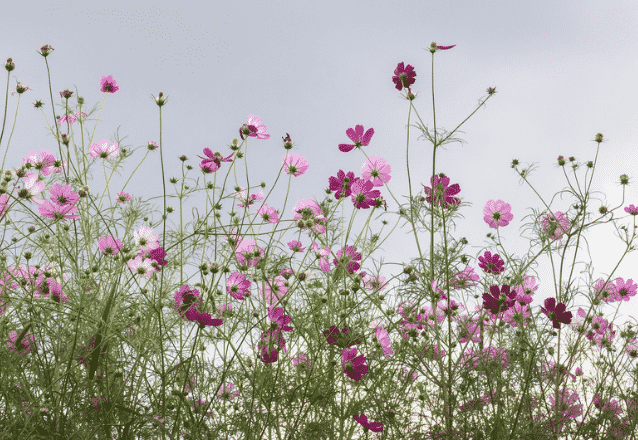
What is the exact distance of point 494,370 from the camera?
→ 1.70 meters

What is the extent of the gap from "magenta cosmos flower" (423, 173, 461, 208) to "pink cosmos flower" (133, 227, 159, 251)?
859 millimetres

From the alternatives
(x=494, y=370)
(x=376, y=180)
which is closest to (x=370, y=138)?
(x=376, y=180)

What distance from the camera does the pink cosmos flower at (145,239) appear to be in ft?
4.95

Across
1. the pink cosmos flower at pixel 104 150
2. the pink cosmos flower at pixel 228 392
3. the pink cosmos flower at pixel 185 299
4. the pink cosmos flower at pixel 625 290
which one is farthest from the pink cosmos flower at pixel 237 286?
the pink cosmos flower at pixel 625 290

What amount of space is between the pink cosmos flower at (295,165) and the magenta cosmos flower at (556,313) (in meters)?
0.91

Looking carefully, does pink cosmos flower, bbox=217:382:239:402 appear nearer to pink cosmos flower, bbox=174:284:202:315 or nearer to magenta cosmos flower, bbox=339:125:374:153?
pink cosmos flower, bbox=174:284:202:315

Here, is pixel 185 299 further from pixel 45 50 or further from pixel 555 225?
pixel 555 225

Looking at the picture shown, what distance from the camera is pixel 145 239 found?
1532 mm

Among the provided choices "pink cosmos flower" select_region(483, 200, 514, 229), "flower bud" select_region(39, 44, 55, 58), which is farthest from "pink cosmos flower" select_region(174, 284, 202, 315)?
"pink cosmos flower" select_region(483, 200, 514, 229)

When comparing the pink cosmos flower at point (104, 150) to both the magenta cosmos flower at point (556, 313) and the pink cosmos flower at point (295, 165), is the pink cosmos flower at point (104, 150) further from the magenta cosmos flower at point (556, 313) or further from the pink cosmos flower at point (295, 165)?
the magenta cosmos flower at point (556, 313)

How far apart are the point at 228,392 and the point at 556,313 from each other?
1.07 m

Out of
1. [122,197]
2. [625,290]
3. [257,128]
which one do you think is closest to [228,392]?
[122,197]

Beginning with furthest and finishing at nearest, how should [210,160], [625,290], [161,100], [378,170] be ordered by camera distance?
1. [625,290]
2. [378,170]
3. [210,160]
4. [161,100]

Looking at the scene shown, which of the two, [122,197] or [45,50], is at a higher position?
[45,50]
